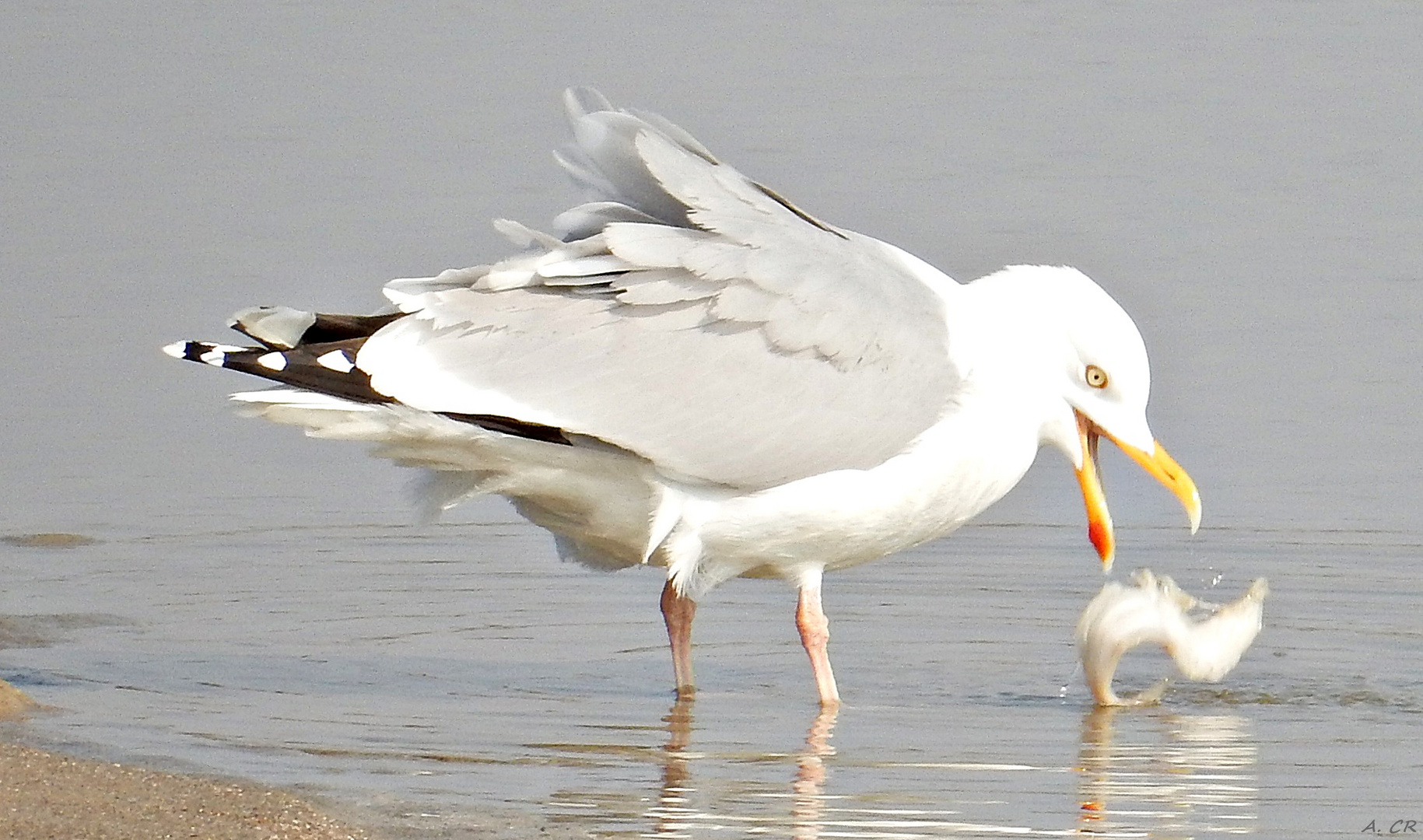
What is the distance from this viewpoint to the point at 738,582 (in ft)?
30.3

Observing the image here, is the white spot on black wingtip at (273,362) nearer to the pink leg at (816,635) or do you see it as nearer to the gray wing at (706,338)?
the gray wing at (706,338)

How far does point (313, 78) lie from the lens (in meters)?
15.7

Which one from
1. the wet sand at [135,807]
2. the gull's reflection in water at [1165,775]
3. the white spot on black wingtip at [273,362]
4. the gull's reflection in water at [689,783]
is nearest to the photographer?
the wet sand at [135,807]

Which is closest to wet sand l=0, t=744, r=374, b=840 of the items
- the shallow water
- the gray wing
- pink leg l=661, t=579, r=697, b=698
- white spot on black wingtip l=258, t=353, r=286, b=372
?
the shallow water

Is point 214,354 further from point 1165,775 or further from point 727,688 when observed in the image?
point 1165,775

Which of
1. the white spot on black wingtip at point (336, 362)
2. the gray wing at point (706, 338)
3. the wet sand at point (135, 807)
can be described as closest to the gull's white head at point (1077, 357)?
the gray wing at point (706, 338)

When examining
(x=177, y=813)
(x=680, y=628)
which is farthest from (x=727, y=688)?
(x=177, y=813)

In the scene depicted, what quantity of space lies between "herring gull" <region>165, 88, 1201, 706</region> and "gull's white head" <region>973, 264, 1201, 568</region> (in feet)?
0.16

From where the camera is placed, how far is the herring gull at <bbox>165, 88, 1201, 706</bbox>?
675 centimetres

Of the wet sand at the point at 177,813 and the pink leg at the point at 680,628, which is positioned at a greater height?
the pink leg at the point at 680,628

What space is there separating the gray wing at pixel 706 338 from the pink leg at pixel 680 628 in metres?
0.75

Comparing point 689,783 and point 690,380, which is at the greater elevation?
point 690,380

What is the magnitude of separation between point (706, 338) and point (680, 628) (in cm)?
105

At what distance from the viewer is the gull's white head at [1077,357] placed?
23.8 feet
